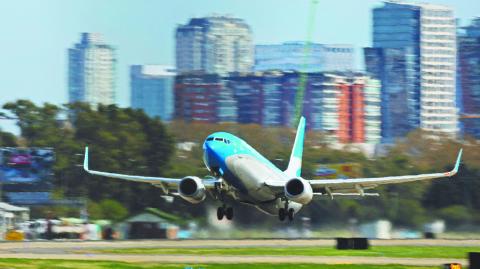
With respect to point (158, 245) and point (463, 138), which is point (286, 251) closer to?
point (158, 245)

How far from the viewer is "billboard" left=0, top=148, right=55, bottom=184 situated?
120m

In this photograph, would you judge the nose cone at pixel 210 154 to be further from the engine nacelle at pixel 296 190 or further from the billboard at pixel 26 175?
the billboard at pixel 26 175

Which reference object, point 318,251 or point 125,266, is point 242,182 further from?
point 125,266

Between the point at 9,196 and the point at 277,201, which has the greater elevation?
the point at 277,201

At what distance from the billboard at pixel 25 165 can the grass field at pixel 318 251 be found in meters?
50.3

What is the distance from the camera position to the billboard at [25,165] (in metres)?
120

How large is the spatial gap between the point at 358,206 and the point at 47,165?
122 feet

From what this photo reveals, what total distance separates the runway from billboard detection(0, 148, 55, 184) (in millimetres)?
39502

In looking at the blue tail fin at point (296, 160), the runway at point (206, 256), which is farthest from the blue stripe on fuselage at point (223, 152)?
the blue tail fin at point (296, 160)

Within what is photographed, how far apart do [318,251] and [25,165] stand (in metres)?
56.7

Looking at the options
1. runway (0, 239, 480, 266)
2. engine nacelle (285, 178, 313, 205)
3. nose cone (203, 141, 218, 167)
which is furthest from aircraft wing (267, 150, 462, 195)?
nose cone (203, 141, 218, 167)

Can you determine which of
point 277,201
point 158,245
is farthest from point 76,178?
point 277,201

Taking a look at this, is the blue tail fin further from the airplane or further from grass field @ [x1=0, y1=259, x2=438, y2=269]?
grass field @ [x1=0, y1=259, x2=438, y2=269]

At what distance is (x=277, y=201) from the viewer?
71.1m
